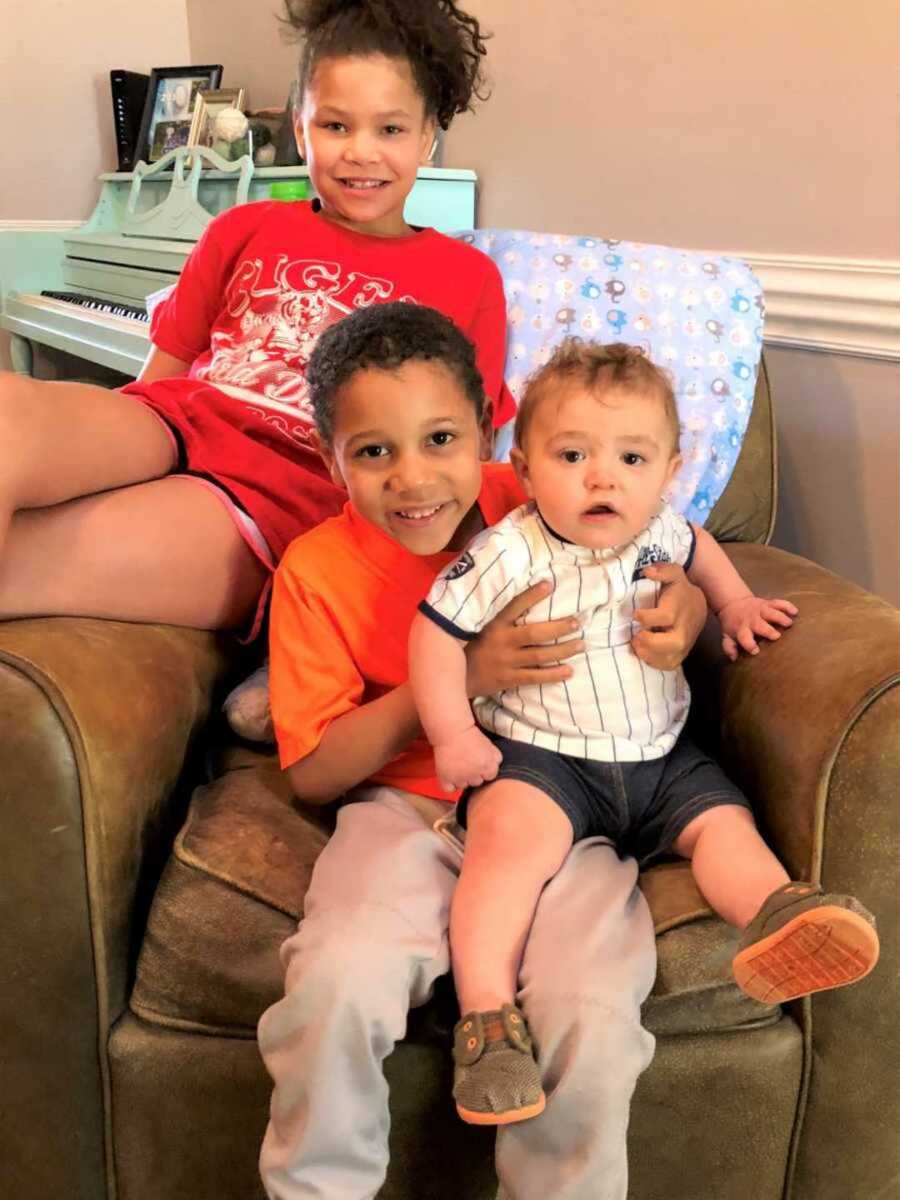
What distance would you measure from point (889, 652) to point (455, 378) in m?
0.50

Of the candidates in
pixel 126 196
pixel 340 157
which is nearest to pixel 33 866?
pixel 340 157

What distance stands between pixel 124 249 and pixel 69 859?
2627 millimetres

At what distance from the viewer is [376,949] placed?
85cm

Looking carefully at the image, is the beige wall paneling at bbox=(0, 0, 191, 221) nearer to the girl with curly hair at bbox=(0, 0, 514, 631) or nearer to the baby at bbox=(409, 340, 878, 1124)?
the girl with curly hair at bbox=(0, 0, 514, 631)

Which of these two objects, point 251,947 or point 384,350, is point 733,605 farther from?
point 251,947

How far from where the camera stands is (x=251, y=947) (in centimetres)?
90

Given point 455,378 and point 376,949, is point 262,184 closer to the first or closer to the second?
point 455,378

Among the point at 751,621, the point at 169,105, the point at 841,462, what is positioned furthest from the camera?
the point at 169,105

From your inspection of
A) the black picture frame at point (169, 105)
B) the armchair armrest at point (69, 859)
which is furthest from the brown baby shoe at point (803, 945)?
the black picture frame at point (169, 105)

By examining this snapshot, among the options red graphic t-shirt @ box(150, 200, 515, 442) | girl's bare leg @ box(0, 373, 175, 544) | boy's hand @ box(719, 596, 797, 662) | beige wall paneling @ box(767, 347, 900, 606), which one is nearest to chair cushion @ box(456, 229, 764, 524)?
red graphic t-shirt @ box(150, 200, 515, 442)

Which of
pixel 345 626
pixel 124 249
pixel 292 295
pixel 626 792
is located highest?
pixel 292 295

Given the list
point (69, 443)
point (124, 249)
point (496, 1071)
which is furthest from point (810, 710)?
point (124, 249)

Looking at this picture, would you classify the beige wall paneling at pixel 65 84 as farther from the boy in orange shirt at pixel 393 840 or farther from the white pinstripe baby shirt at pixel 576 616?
the white pinstripe baby shirt at pixel 576 616

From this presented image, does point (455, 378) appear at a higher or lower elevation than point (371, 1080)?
higher
